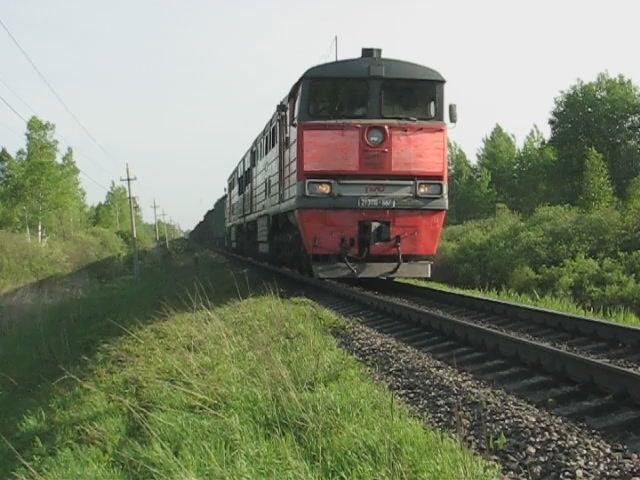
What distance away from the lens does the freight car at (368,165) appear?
10.5 m

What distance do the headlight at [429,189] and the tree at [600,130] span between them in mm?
44708

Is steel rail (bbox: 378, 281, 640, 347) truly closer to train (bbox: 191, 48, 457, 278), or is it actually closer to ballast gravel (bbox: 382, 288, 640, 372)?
ballast gravel (bbox: 382, 288, 640, 372)

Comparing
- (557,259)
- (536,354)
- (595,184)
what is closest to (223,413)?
(536,354)

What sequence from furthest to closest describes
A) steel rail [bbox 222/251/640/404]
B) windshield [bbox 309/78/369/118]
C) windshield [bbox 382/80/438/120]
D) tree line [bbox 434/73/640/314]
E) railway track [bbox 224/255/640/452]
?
1. tree line [bbox 434/73/640/314]
2. windshield [bbox 382/80/438/120]
3. windshield [bbox 309/78/369/118]
4. steel rail [bbox 222/251/640/404]
5. railway track [bbox 224/255/640/452]

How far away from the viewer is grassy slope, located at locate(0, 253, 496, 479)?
3.56 m

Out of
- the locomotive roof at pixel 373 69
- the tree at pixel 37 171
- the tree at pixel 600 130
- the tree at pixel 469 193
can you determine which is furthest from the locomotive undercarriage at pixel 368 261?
the tree at pixel 469 193

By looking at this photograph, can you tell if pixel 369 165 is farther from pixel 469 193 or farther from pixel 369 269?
pixel 469 193

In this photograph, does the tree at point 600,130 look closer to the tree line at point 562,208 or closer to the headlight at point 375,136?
the tree line at point 562,208

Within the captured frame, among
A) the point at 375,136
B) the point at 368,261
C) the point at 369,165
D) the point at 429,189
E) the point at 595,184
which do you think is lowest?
the point at 368,261

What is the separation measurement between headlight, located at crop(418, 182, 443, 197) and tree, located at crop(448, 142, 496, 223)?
171 feet

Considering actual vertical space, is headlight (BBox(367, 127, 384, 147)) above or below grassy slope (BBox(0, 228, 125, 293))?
above

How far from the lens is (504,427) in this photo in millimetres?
3953

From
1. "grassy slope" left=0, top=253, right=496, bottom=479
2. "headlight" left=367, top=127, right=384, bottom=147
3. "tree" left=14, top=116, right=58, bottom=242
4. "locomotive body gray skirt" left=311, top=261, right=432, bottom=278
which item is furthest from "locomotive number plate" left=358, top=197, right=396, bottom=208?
"tree" left=14, top=116, right=58, bottom=242

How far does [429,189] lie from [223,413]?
6.81m
